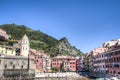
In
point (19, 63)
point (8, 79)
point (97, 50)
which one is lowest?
point (8, 79)

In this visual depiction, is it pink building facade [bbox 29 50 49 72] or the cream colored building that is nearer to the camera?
the cream colored building

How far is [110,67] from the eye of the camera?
281ft

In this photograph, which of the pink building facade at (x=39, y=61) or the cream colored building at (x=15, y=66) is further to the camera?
the pink building facade at (x=39, y=61)

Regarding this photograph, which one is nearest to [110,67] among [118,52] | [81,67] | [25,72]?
[118,52]

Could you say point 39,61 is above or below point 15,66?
above

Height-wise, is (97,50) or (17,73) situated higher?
(97,50)

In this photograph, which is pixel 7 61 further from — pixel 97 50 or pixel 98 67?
pixel 97 50

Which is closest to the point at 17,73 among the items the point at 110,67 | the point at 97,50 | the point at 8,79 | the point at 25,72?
the point at 25,72

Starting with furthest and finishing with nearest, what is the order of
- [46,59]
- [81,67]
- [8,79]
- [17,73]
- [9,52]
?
[81,67], [46,59], [9,52], [17,73], [8,79]

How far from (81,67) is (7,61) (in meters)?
75.4

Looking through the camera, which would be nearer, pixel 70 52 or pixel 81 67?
pixel 81 67

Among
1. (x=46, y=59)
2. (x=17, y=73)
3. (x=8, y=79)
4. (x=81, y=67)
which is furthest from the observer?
(x=81, y=67)

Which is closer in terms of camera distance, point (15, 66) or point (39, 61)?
point (15, 66)

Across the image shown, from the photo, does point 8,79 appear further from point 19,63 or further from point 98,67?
point 98,67
